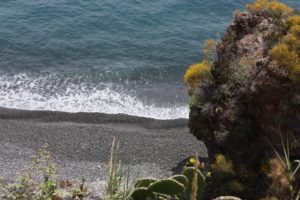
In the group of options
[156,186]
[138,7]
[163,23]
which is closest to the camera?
[156,186]

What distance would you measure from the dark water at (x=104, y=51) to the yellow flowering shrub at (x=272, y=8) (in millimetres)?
6101

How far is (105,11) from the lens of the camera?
73.3 feet

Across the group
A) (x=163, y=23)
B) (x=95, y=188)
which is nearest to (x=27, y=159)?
(x=95, y=188)

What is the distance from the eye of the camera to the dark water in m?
15.7

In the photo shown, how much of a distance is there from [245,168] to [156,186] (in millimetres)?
1795

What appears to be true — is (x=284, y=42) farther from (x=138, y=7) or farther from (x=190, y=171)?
(x=138, y=7)

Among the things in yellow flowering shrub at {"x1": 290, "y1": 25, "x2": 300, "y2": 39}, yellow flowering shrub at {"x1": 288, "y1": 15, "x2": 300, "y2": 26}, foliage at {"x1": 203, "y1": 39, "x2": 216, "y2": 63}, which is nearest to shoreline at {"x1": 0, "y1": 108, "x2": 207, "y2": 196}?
foliage at {"x1": 203, "y1": 39, "x2": 216, "y2": 63}

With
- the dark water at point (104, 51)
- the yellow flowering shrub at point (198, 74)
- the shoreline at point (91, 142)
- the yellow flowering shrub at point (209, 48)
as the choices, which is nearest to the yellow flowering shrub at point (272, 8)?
the yellow flowering shrub at point (209, 48)

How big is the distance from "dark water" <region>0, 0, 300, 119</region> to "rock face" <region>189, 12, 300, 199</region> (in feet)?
18.5

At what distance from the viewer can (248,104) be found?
8352 millimetres

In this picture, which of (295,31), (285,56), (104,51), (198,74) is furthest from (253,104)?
(104,51)

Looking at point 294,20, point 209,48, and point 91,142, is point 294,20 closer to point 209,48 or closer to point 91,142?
point 209,48

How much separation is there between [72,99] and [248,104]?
8.40 m

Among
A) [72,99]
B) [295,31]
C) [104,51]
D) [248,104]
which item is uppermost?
[295,31]
